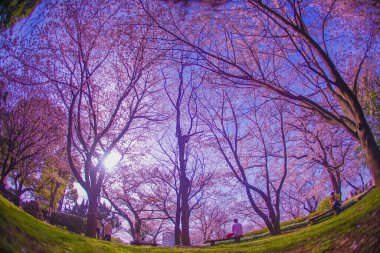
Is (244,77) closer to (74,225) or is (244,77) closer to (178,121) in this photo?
(178,121)

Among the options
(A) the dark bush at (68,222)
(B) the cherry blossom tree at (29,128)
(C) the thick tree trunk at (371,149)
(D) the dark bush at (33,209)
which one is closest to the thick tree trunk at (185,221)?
(B) the cherry blossom tree at (29,128)

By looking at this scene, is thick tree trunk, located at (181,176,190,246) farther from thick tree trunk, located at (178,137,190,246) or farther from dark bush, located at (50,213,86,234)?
dark bush, located at (50,213,86,234)

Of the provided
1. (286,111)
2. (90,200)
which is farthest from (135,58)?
(286,111)

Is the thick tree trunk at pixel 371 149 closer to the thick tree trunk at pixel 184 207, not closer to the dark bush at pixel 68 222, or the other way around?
the thick tree trunk at pixel 184 207

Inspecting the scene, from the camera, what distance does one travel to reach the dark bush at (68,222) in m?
20.6

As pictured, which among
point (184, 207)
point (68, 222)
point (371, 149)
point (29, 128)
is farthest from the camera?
point (68, 222)

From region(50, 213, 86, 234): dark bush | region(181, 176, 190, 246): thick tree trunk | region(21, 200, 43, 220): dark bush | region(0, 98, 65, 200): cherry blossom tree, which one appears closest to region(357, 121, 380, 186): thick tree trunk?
region(181, 176, 190, 246): thick tree trunk

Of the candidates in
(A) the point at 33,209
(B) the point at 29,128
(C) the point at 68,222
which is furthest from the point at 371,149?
(C) the point at 68,222

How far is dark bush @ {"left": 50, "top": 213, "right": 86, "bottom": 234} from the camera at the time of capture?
67.5ft

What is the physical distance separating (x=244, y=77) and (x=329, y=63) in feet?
7.21

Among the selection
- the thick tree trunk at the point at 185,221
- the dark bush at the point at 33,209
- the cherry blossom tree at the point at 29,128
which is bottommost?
the thick tree trunk at the point at 185,221

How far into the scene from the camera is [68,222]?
21.0 metres

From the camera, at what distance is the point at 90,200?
12.5 meters

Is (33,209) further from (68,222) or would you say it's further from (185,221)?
(185,221)
